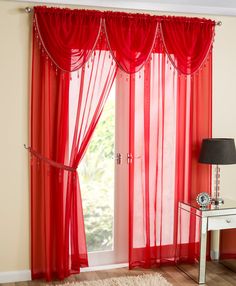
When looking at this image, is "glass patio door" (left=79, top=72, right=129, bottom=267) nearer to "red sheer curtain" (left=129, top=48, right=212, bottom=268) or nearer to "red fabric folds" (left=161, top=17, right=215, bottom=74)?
"red sheer curtain" (left=129, top=48, right=212, bottom=268)

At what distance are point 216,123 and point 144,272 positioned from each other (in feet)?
5.38

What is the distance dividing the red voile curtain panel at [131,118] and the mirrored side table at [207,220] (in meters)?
0.38

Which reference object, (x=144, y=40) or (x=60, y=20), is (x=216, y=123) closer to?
(x=144, y=40)

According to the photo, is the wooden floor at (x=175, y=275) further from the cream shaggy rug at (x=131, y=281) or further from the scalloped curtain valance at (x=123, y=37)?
the scalloped curtain valance at (x=123, y=37)

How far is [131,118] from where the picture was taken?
4.12 m

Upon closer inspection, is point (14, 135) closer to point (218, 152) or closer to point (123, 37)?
point (123, 37)

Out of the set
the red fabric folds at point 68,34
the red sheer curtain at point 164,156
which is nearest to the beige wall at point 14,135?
the red fabric folds at point 68,34

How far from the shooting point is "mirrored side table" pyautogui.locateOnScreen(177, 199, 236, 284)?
154 inches

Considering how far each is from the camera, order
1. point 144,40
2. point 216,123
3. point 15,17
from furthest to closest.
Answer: point 216,123 < point 144,40 < point 15,17

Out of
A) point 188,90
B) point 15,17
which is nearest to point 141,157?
point 188,90

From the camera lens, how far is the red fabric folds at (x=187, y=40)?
4.14 metres

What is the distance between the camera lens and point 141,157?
4.19 meters

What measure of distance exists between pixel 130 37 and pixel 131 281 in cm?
221

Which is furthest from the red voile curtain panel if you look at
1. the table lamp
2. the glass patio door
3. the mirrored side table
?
the mirrored side table
